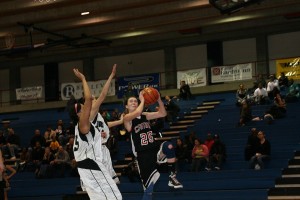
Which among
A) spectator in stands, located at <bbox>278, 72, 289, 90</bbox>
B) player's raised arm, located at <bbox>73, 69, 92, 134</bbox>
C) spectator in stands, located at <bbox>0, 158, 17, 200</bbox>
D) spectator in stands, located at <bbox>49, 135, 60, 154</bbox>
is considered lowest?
spectator in stands, located at <bbox>0, 158, 17, 200</bbox>

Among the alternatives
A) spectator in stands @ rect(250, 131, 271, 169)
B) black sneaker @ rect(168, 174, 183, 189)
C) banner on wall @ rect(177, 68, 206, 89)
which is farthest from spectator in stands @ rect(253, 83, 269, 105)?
black sneaker @ rect(168, 174, 183, 189)

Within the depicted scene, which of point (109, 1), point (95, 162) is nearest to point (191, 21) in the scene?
point (109, 1)

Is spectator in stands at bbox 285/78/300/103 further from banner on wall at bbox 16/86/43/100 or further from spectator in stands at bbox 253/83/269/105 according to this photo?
banner on wall at bbox 16/86/43/100

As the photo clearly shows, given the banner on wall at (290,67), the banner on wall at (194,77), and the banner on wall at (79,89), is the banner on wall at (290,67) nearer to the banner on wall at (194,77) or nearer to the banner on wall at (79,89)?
the banner on wall at (194,77)

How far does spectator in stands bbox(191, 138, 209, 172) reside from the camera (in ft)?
54.9

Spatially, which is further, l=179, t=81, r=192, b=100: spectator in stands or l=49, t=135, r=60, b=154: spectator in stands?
l=179, t=81, r=192, b=100: spectator in stands

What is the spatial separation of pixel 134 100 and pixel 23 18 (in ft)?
62.4

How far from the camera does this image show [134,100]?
8328mm

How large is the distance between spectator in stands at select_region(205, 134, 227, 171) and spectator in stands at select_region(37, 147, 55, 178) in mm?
5688

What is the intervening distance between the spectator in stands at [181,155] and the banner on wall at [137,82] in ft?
33.8

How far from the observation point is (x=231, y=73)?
88.3ft

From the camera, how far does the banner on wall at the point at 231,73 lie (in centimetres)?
2655

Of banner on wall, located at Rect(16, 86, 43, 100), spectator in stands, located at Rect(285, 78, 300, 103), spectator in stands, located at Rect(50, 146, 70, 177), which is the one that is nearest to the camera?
spectator in stands, located at Rect(50, 146, 70, 177)

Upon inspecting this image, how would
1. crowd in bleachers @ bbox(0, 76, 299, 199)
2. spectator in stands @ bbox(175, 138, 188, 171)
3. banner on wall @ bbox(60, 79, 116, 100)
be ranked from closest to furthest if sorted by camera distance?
crowd in bleachers @ bbox(0, 76, 299, 199)
spectator in stands @ bbox(175, 138, 188, 171)
banner on wall @ bbox(60, 79, 116, 100)
